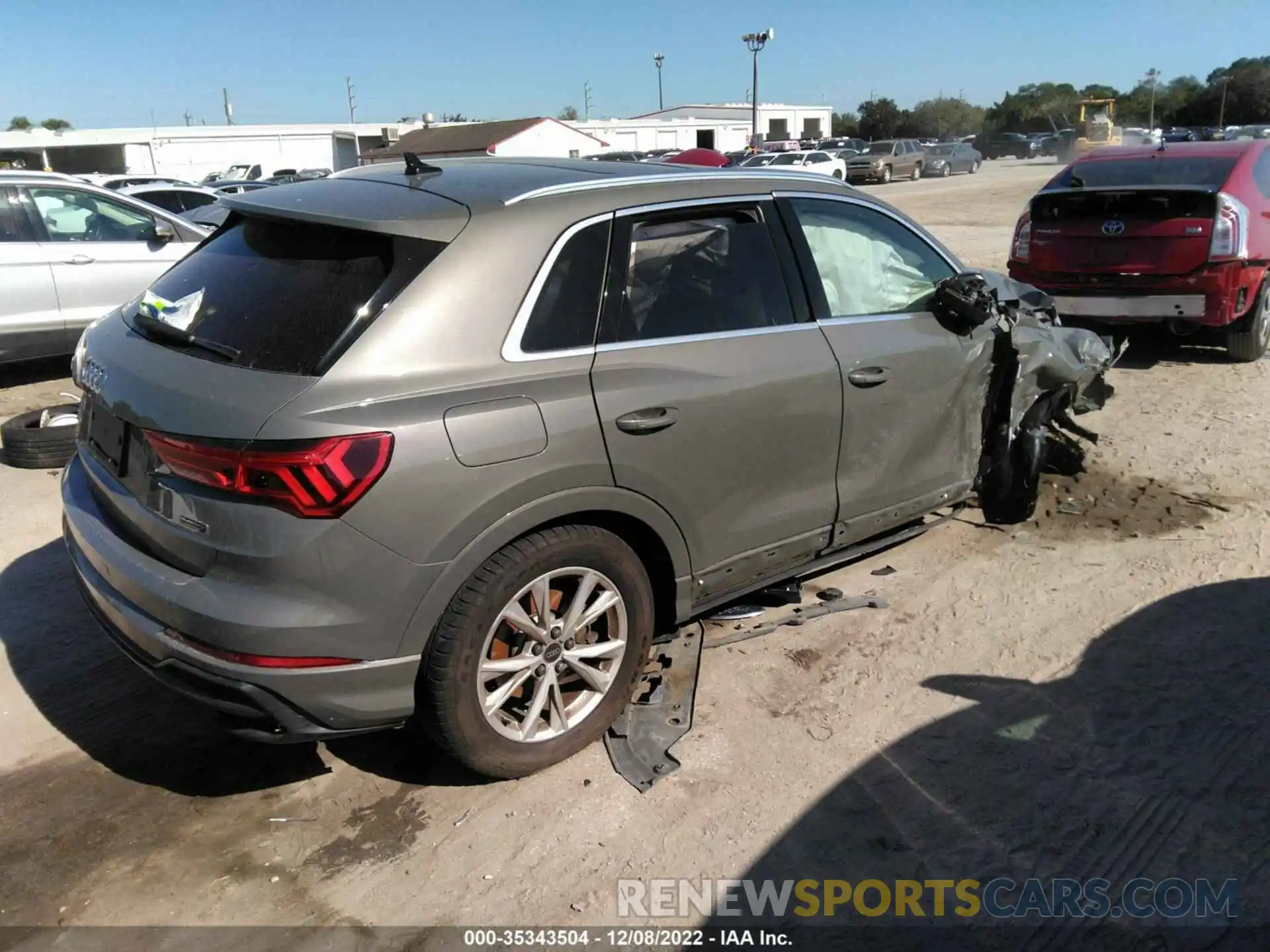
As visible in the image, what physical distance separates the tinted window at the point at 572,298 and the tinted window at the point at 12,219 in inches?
259

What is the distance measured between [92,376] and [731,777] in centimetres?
248

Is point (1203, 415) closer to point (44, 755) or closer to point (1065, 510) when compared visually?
point (1065, 510)

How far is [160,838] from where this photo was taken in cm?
292

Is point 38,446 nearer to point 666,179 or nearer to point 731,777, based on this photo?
point 666,179

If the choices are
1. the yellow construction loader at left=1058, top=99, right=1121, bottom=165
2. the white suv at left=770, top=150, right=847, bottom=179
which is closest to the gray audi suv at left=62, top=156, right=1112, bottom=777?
the white suv at left=770, top=150, right=847, bottom=179

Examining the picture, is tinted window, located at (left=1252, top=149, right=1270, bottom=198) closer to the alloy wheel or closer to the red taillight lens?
the alloy wheel

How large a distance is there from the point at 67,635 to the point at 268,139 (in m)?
66.1

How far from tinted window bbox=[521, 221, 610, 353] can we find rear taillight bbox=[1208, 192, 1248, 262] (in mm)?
5941

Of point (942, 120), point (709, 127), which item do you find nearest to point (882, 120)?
point (942, 120)

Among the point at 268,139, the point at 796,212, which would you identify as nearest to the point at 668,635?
the point at 796,212

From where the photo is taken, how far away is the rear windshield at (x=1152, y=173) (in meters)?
7.51

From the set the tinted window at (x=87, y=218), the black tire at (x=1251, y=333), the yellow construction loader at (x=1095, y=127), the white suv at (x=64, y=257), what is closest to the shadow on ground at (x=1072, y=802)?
the black tire at (x=1251, y=333)

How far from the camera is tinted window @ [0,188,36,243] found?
758cm

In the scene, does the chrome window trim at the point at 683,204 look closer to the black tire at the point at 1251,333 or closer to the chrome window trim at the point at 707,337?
the chrome window trim at the point at 707,337
